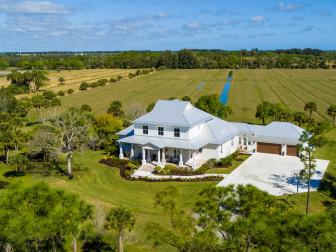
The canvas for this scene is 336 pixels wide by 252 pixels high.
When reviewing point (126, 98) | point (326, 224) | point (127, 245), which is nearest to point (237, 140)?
point (127, 245)

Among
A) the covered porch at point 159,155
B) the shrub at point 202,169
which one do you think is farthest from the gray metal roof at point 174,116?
the shrub at point 202,169

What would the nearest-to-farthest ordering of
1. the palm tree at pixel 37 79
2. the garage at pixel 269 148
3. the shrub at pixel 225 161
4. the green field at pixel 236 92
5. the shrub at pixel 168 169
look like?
the shrub at pixel 168 169, the shrub at pixel 225 161, the garage at pixel 269 148, the green field at pixel 236 92, the palm tree at pixel 37 79

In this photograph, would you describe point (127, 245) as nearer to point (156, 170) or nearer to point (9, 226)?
point (9, 226)

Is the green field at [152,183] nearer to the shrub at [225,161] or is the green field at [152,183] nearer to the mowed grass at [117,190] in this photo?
the mowed grass at [117,190]

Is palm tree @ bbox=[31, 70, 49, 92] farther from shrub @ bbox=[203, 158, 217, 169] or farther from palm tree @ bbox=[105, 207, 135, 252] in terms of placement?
palm tree @ bbox=[105, 207, 135, 252]

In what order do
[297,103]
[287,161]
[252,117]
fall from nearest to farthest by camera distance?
[287,161] < [252,117] < [297,103]

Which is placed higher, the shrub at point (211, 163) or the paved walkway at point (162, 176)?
the shrub at point (211, 163)
